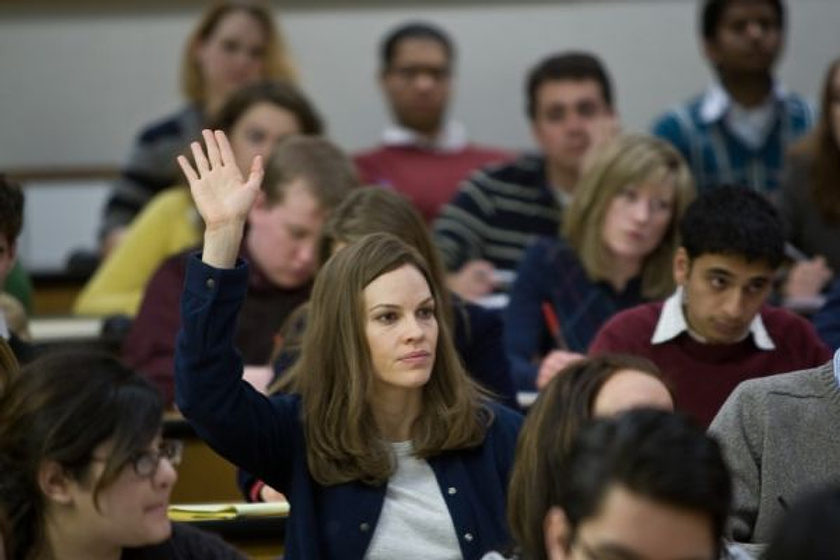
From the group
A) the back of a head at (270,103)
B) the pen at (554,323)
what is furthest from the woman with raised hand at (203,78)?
the pen at (554,323)

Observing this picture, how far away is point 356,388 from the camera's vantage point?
10.3 feet

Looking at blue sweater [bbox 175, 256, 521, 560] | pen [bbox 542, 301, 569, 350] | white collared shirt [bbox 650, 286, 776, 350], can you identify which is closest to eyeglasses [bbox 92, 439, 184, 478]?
blue sweater [bbox 175, 256, 521, 560]

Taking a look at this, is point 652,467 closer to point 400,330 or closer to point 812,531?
point 812,531

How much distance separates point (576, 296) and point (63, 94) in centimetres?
292

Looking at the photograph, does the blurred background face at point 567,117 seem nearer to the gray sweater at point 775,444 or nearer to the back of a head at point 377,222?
the back of a head at point 377,222

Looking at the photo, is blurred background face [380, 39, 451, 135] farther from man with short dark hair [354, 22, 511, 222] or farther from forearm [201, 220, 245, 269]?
forearm [201, 220, 245, 269]

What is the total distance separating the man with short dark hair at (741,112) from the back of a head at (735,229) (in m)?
1.99

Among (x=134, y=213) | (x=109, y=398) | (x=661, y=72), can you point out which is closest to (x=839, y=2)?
(x=661, y=72)

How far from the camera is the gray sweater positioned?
10.1 feet

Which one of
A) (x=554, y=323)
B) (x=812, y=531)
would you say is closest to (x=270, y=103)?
(x=554, y=323)

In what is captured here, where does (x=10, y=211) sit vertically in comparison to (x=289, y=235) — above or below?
above

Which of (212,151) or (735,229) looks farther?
(735,229)

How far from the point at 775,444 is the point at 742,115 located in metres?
2.95

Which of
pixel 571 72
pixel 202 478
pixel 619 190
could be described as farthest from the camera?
pixel 571 72
